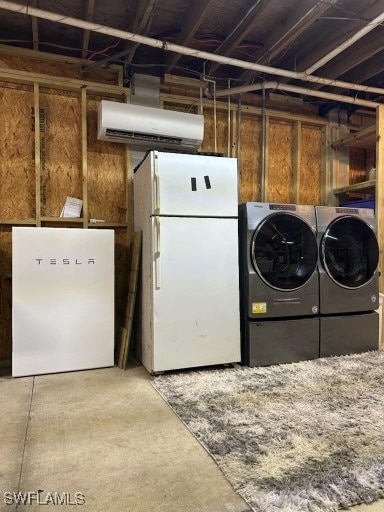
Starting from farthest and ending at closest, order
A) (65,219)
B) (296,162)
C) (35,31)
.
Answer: (296,162), (65,219), (35,31)

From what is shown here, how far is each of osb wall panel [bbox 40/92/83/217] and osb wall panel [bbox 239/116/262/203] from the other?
1.73m

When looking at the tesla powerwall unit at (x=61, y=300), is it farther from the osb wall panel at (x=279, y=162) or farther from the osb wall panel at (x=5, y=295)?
the osb wall panel at (x=279, y=162)

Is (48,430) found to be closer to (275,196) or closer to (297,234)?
(297,234)

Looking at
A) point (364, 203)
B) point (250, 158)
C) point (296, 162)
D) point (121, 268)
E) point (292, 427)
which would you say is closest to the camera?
point (292, 427)

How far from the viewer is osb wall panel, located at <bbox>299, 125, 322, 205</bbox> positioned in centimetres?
400

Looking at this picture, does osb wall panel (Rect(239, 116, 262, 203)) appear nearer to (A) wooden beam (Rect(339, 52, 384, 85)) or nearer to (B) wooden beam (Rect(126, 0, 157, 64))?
(A) wooden beam (Rect(339, 52, 384, 85))

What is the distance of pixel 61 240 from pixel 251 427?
195 centimetres

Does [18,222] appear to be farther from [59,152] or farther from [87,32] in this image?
[87,32]

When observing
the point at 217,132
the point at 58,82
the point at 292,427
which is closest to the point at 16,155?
the point at 58,82

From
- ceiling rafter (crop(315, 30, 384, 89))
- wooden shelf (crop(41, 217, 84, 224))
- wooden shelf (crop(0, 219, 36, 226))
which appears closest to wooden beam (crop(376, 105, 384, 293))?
ceiling rafter (crop(315, 30, 384, 89))

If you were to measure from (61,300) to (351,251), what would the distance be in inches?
104

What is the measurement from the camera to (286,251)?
9.76ft

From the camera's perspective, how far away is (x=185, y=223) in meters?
2.64

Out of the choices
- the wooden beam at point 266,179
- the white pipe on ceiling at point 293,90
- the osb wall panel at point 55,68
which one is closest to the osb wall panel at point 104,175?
the osb wall panel at point 55,68
